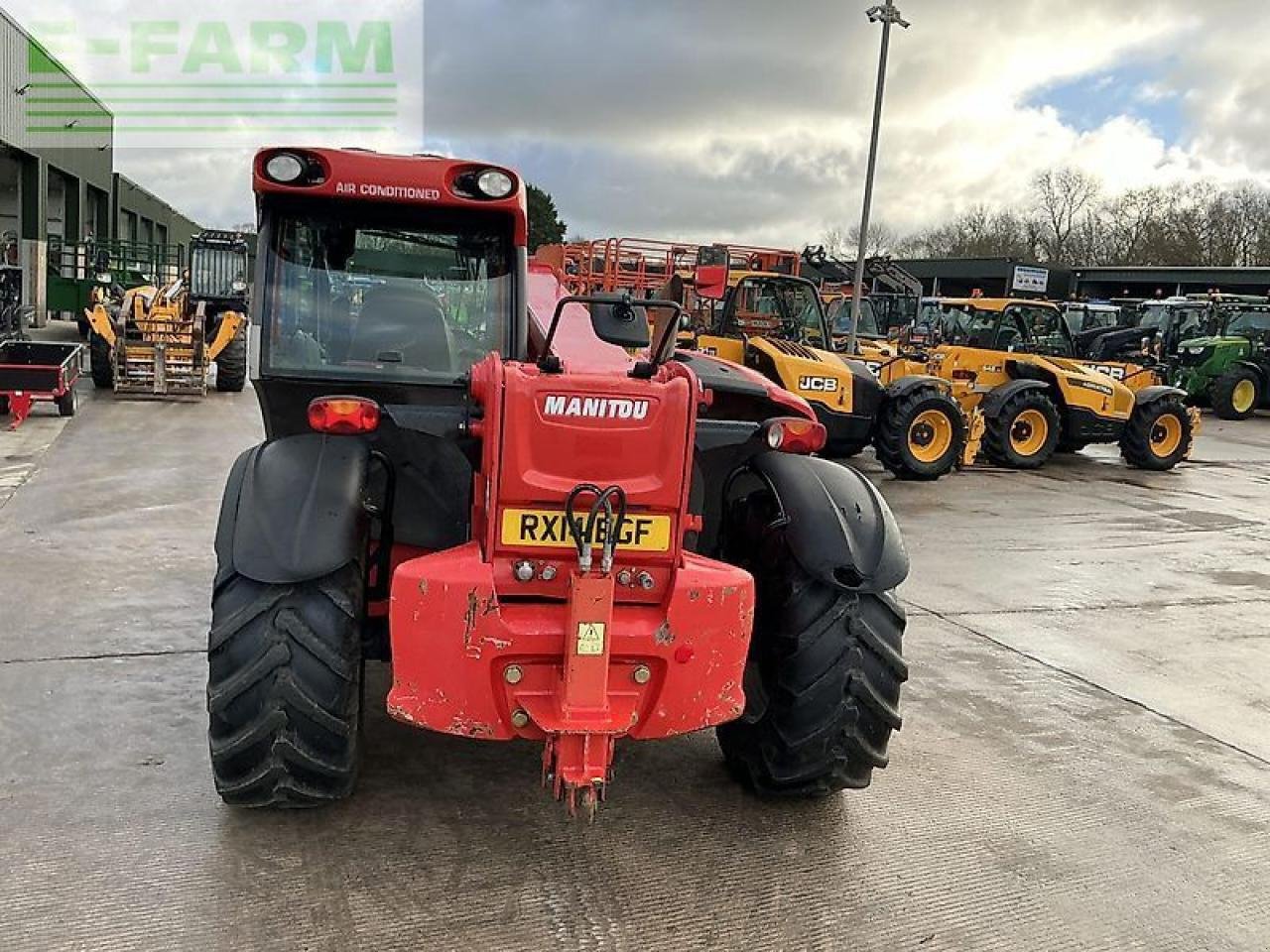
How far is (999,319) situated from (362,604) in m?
11.8

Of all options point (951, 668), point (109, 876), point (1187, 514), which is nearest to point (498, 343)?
point (109, 876)

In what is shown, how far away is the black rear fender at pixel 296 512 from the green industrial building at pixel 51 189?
1828cm

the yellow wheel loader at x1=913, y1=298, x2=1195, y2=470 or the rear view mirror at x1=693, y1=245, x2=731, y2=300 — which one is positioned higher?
the rear view mirror at x1=693, y1=245, x2=731, y2=300

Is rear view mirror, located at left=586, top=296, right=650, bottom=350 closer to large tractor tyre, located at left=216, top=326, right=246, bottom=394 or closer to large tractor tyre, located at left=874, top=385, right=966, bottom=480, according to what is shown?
large tractor tyre, located at left=874, top=385, right=966, bottom=480

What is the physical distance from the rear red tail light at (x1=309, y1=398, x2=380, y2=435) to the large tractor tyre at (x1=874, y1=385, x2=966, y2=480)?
8.77 m

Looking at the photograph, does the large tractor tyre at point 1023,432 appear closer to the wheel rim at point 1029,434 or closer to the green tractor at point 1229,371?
the wheel rim at point 1029,434

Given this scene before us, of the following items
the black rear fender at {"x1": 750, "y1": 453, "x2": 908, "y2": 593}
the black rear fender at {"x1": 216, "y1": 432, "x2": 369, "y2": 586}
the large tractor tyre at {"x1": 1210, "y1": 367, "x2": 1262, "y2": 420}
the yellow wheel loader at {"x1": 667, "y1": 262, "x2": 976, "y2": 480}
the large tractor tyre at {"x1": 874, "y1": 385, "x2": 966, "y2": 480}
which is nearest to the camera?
the black rear fender at {"x1": 216, "y1": 432, "x2": 369, "y2": 586}

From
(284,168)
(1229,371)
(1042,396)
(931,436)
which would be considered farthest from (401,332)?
(1229,371)

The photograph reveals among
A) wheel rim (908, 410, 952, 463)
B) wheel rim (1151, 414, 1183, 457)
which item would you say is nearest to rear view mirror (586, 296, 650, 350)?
wheel rim (908, 410, 952, 463)

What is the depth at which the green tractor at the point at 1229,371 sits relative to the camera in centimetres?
2128

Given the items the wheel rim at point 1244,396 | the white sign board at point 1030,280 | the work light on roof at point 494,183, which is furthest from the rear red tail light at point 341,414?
the white sign board at point 1030,280

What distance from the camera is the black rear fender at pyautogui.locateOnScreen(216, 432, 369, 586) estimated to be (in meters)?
3.05

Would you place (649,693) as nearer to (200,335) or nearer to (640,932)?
(640,932)

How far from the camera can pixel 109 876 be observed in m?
2.99
